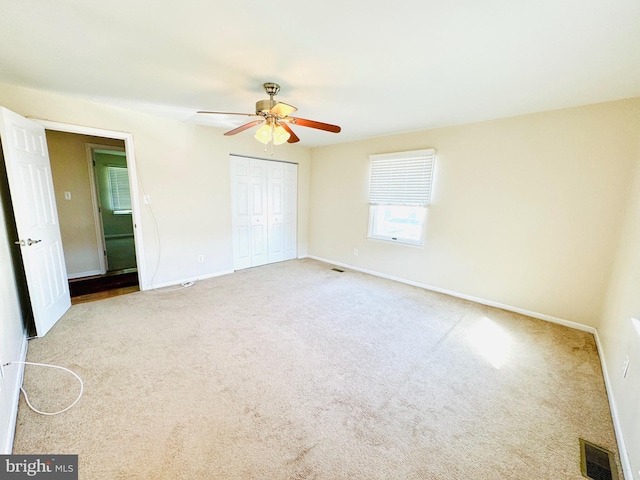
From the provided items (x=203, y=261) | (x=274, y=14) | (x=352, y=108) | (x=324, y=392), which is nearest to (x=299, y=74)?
(x=274, y=14)

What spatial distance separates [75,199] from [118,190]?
2402 mm

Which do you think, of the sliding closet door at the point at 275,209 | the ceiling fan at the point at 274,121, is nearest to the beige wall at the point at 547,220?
the sliding closet door at the point at 275,209

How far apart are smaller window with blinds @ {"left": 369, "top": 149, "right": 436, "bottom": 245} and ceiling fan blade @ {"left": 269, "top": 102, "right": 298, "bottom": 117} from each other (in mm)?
2367

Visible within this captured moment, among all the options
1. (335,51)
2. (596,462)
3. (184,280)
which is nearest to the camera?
(596,462)

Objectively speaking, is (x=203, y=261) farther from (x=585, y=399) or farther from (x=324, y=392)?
(x=585, y=399)

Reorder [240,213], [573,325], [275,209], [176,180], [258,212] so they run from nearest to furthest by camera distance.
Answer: [573,325]
[176,180]
[240,213]
[258,212]
[275,209]

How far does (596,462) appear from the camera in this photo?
135cm

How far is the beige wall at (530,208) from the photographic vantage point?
8.23ft

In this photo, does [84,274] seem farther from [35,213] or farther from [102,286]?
[35,213]

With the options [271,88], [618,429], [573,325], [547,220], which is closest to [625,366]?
[618,429]

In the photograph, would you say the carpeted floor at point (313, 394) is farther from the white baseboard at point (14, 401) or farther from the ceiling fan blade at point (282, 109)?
the ceiling fan blade at point (282, 109)

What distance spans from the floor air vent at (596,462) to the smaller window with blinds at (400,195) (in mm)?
2672

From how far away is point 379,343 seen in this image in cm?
243

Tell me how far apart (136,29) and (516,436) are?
3.32 metres
